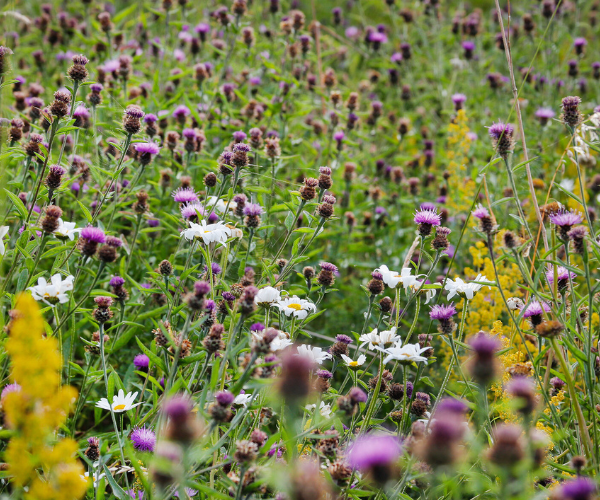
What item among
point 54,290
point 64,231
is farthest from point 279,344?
point 64,231

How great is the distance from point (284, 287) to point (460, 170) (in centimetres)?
184

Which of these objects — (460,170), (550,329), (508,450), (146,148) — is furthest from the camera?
(460,170)

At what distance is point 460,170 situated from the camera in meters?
3.87

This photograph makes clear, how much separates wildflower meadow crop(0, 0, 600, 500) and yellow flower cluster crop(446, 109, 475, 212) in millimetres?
18

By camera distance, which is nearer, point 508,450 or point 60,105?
point 508,450

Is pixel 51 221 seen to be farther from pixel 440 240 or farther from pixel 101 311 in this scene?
pixel 440 240

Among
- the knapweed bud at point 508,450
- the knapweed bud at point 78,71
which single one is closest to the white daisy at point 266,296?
the knapweed bud at point 508,450

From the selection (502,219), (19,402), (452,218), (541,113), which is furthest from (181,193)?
(541,113)

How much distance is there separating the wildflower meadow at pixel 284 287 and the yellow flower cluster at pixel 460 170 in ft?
0.06

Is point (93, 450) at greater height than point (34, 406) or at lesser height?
lesser

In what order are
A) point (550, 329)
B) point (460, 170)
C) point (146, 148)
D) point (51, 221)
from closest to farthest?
point (550, 329), point (51, 221), point (146, 148), point (460, 170)

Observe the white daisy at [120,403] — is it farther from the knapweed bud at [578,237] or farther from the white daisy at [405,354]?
the knapweed bud at [578,237]

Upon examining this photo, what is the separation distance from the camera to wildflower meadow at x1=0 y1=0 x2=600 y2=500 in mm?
1326

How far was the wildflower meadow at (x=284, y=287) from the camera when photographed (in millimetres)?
1326
